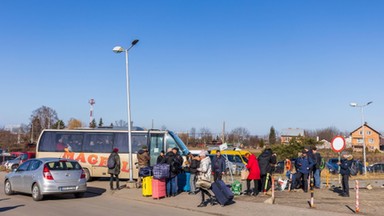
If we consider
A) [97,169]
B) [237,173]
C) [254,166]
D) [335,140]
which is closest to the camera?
[254,166]

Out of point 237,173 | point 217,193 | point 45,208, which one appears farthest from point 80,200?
point 237,173

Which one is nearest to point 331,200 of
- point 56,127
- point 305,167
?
point 305,167

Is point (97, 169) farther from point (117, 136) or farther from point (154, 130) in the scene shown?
point (154, 130)

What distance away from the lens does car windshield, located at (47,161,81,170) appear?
49.0 ft

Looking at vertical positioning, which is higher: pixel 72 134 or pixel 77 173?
pixel 72 134

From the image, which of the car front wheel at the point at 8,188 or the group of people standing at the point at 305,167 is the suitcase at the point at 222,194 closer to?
the group of people standing at the point at 305,167

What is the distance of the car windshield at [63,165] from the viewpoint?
14.9 metres

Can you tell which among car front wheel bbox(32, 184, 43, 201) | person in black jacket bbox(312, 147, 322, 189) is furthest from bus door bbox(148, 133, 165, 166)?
person in black jacket bbox(312, 147, 322, 189)

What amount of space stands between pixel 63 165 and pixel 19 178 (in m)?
2.25

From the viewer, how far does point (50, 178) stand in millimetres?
14586

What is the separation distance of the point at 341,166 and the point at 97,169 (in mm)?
12447

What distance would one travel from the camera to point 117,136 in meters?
22.4

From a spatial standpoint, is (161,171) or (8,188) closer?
(161,171)

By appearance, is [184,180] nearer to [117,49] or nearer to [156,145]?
[156,145]
